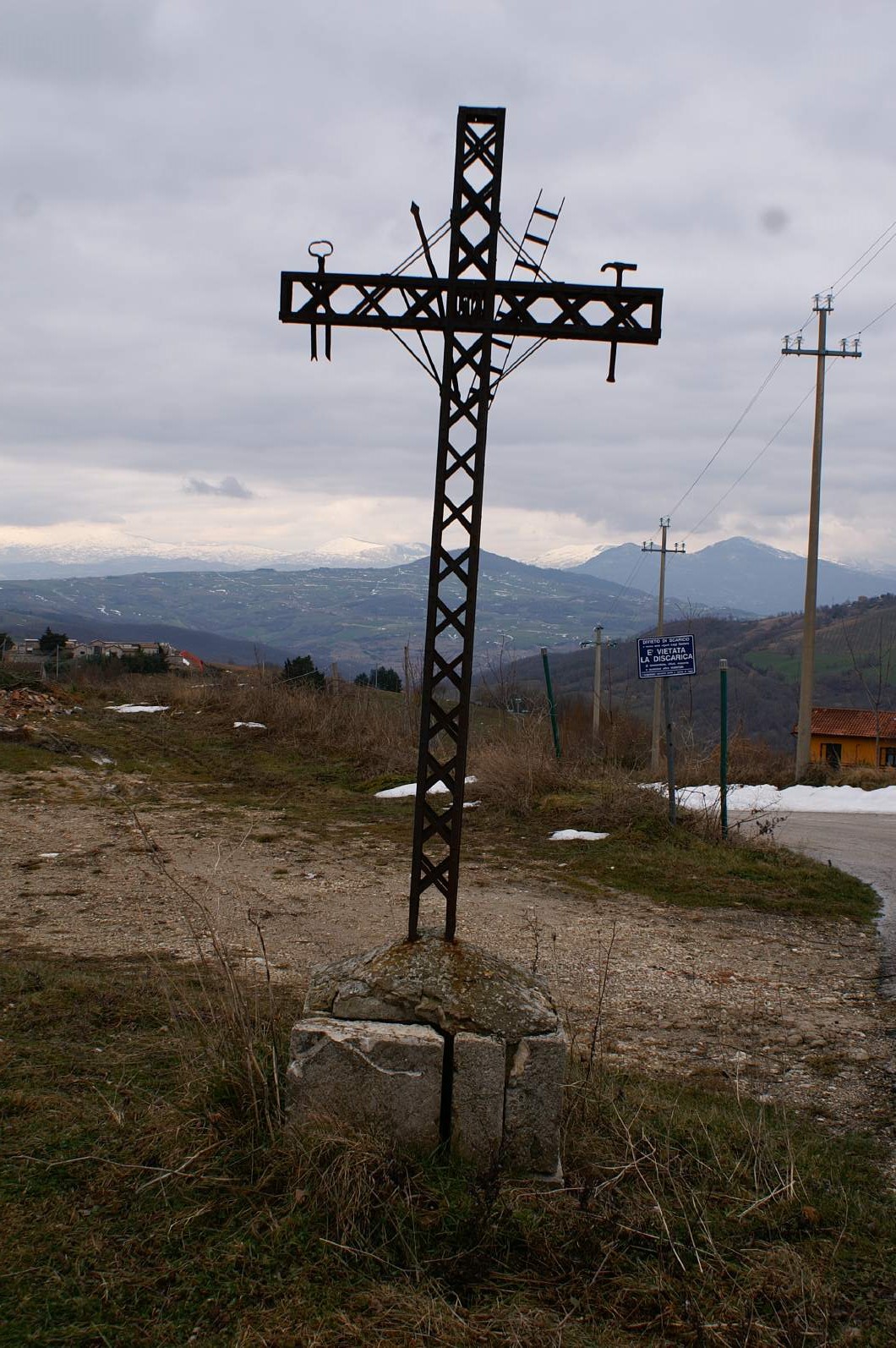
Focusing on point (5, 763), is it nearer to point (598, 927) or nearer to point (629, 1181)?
point (598, 927)

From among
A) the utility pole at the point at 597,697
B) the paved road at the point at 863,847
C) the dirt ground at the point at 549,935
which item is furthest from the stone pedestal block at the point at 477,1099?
the utility pole at the point at 597,697

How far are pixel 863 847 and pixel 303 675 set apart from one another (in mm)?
17033

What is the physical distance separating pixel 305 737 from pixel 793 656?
86395mm

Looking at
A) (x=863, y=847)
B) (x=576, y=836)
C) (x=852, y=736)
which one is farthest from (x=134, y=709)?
(x=852, y=736)

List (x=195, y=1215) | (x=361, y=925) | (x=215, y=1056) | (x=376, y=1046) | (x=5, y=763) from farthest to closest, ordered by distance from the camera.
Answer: (x=5, y=763) → (x=361, y=925) → (x=215, y=1056) → (x=376, y=1046) → (x=195, y=1215)

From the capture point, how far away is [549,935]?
25.0 ft

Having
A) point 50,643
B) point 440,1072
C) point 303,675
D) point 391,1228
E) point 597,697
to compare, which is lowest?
point 391,1228

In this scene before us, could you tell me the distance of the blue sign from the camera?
11.0 metres

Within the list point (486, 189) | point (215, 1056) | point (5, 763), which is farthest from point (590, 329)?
point (5, 763)

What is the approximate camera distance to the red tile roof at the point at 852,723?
39000mm

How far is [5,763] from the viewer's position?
1539 centimetres

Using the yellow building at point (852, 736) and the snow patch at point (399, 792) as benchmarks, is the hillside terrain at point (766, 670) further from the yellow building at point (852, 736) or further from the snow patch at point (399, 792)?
the snow patch at point (399, 792)

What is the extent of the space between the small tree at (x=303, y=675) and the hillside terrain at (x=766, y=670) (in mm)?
8665

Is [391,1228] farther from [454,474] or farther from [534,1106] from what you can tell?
[454,474]
